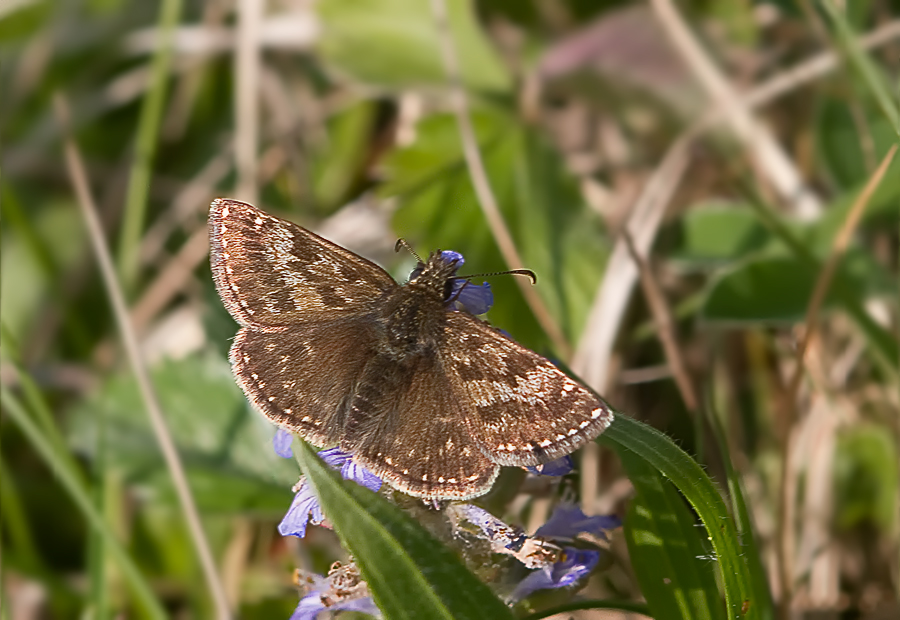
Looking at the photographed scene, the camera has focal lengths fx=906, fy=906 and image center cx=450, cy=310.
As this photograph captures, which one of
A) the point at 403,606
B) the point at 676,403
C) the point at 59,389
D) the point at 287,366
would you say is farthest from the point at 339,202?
the point at 403,606

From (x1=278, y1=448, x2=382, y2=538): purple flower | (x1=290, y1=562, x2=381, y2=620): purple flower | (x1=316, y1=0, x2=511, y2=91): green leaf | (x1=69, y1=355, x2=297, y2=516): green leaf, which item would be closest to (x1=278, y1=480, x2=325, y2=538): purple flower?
(x1=278, y1=448, x2=382, y2=538): purple flower

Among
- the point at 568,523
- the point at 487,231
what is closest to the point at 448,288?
the point at 568,523

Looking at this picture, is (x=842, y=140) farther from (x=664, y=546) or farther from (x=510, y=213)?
(x=664, y=546)

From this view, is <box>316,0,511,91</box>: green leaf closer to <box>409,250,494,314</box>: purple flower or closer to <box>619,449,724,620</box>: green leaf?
<box>409,250,494,314</box>: purple flower

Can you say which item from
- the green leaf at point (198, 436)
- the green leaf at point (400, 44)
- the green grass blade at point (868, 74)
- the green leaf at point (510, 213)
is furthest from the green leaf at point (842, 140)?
the green leaf at point (198, 436)

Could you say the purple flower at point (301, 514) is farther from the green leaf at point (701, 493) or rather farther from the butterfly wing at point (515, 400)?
the green leaf at point (701, 493)

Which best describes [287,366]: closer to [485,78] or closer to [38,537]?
[38,537]
